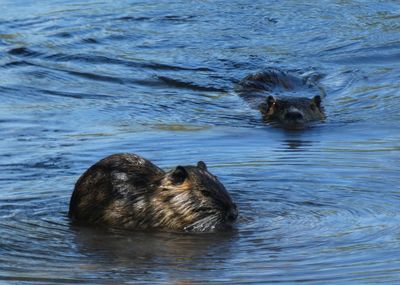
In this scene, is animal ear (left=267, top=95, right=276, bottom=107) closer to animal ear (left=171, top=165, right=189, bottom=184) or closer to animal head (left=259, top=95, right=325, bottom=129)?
animal head (left=259, top=95, right=325, bottom=129)

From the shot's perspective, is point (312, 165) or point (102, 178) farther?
point (312, 165)

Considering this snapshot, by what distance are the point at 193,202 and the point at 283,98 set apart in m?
5.90

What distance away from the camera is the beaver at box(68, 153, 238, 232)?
7.41m

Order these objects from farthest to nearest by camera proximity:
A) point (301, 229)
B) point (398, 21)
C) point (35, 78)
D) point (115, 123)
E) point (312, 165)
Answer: point (398, 21)
point (35, 78)
point (115, 123)
point (312, 165)
point (301, 229)

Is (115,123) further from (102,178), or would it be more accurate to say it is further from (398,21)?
(398,21)

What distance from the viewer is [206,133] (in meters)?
10.9

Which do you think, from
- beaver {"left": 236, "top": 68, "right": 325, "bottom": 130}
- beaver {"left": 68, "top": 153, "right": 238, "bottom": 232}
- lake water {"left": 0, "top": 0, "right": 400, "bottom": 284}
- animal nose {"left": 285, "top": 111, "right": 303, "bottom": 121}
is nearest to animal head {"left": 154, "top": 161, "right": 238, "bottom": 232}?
beaver {"left": 68, "top": 153, "right": 238, "bottom": 232}

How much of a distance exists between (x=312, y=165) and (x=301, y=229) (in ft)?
6.10

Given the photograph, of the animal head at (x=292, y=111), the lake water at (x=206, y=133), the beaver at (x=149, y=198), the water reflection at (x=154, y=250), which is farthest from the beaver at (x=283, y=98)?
the water reflection at (x=154, y=250)

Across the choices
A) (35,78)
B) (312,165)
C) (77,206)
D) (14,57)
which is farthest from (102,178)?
(14,57)

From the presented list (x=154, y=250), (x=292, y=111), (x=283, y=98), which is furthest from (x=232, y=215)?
(x=283, y=98)

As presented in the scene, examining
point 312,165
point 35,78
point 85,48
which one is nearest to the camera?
point 312,165

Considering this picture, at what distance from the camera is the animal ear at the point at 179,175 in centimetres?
752

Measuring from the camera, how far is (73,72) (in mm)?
14094
